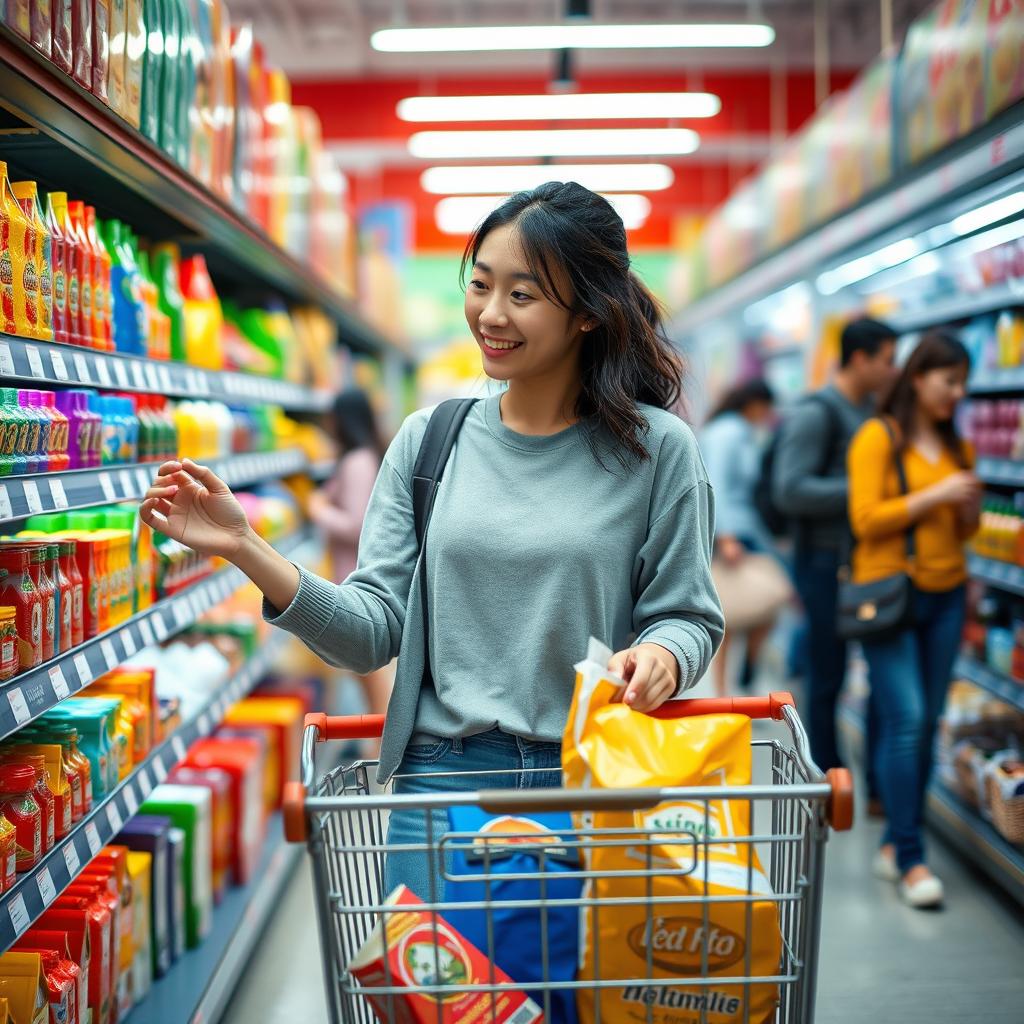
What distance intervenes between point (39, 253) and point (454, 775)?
122 centimetres

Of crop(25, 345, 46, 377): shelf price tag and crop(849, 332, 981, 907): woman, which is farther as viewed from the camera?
crop(849, 332, 981, 907): woman

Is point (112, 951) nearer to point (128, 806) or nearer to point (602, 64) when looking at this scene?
point (128, 806)

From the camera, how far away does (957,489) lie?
3.54m

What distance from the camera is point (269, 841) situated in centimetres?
395

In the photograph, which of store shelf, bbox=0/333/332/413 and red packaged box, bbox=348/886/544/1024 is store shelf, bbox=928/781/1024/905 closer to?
red packaged box, bbox=348/886/544/1024

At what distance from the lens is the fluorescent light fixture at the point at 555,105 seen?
8.16 meters

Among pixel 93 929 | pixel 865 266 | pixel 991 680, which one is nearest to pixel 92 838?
pixel 93 929

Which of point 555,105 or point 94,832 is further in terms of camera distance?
point 555,105

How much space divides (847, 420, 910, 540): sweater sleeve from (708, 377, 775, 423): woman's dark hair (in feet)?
8.12

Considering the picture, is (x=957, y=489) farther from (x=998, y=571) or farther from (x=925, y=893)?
(x=925, y=893)

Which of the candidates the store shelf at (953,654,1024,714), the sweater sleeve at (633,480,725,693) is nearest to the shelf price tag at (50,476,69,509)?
the sweater sleeve at (633,480,725,693)

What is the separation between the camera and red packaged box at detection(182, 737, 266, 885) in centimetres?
350

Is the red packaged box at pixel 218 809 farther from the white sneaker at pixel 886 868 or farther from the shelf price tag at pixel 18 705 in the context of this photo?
the white sneaker at pixel 886 868

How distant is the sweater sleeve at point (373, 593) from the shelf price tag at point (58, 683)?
0.58 meters
